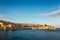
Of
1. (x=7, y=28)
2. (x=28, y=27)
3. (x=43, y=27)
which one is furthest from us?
(x=28, y=27)

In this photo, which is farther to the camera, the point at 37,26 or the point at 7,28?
the point at 37,26

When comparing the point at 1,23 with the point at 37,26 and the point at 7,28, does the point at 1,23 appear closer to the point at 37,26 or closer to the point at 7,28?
the point at 7,28

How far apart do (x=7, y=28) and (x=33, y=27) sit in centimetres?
3812

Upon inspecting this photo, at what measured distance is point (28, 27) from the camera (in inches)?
3757

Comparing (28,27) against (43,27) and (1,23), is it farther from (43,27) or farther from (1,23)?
(1,23)

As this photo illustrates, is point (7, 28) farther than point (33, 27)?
No

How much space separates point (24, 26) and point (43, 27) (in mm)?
12445

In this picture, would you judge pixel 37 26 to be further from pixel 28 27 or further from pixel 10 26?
pixel 10 26

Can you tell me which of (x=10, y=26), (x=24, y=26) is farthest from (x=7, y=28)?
(x=24, y=26)

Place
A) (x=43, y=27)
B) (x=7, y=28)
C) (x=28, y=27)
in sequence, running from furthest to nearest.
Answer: (x=28, y=27) → (x=43, y=27) → (x=7, y=28)

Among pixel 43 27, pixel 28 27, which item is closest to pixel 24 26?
pixel 28 27

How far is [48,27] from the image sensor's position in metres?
90.2

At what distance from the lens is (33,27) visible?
94.4 meters

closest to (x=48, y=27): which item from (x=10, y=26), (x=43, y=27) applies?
(x=43, y=27)
